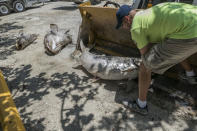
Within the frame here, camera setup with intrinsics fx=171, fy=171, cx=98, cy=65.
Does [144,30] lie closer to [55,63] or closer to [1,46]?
[55,63]

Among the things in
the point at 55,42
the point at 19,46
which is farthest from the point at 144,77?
the point at 19,46

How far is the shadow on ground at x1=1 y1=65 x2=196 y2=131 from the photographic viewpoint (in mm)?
2705

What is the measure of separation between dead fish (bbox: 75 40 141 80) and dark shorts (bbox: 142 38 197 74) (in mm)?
843

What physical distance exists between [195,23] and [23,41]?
525 centimetres

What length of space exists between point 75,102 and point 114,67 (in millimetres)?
1007

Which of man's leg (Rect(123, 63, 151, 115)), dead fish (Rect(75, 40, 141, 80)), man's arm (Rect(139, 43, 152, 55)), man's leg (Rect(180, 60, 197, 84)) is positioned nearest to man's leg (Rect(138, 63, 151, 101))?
man's leg (Rect(123, 63, 151, 115))

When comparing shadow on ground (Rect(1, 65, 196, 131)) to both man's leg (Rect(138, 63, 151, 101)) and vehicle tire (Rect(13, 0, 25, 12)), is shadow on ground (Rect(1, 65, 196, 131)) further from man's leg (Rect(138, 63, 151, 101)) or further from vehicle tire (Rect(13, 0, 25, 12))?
vehicle tire (Rect(13, 0, 25, 12))

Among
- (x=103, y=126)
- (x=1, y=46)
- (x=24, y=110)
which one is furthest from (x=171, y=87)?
(x=1, y=46)

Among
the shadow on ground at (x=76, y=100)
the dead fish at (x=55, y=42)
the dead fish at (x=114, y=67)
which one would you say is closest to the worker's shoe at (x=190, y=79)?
the shadow on ground at (x=76, y=100)

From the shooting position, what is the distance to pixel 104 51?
174 inches

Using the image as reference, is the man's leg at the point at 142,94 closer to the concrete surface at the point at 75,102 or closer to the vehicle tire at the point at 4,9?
the concrete surface at the point at 75,102

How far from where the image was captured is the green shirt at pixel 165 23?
1996 millimetres

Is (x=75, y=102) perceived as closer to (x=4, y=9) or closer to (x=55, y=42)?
(x=55, y=42)

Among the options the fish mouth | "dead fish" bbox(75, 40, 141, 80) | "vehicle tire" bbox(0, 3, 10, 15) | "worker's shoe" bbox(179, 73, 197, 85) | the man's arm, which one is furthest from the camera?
"vehicle tire" bbox(0, 3, 10, 15)
